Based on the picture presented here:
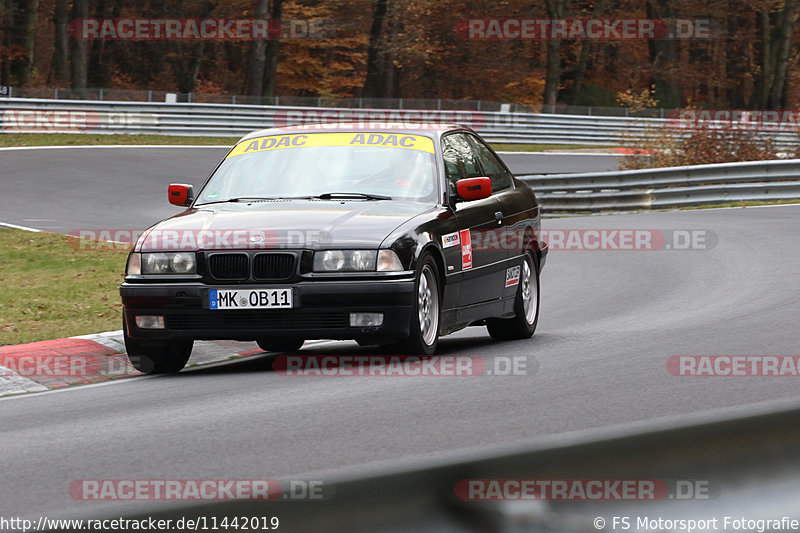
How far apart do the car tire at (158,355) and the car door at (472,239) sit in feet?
6.37

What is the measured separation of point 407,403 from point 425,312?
1.48 m

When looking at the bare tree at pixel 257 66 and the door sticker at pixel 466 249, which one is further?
the bare tree at pixel 257 66

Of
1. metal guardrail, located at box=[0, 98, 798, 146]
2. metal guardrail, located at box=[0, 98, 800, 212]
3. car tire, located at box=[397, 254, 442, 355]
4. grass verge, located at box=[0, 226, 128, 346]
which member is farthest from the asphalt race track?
metal guardrail, located at box=[0, 98, 798, 146]

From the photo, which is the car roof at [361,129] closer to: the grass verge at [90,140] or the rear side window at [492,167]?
the rear side window at [492,167]

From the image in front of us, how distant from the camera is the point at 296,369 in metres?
9.14

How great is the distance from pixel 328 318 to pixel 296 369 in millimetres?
966

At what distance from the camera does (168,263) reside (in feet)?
27.9

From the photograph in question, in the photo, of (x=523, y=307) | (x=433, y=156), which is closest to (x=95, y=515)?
(x=433, y=156)

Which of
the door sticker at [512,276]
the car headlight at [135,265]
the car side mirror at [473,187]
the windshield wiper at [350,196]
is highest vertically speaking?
the car side mirror at [473,187]

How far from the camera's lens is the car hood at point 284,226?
329 inches

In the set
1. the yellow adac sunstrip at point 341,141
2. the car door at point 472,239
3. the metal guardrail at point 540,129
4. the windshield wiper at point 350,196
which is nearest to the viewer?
the windshield wiper at point 350,196

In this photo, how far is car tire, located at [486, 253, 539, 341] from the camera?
10.5 meters

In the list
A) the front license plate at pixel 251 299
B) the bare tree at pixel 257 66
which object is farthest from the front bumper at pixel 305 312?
the bare tree at pixel 257 66

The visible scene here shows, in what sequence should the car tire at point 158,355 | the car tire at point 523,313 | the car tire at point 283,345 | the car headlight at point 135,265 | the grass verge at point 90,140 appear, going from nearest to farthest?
1. the car headlight at point 135,265
2. the car tire at point 158,355
3. the car tire at point 283,345
4. the car tire at point 523,313
5. the grass verge at point 90,140
